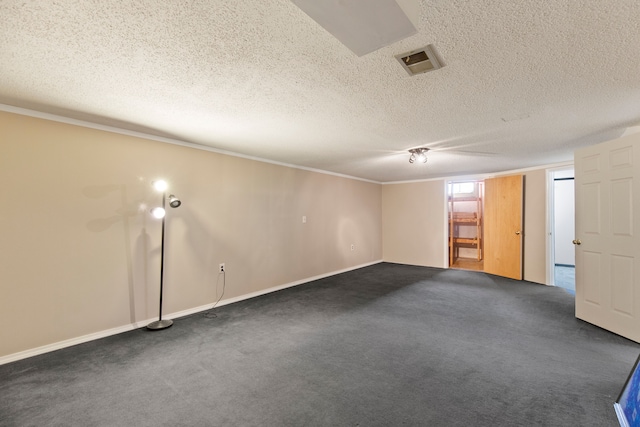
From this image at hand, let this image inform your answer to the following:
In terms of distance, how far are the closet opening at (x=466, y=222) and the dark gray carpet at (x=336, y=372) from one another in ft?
12.7

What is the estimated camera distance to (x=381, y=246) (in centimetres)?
759

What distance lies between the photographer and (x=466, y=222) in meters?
7.59

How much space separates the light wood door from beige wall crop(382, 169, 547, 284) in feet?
0.48

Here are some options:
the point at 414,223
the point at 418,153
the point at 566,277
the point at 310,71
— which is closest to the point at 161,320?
the point at 310,71

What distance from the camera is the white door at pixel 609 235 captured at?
2.72 meters

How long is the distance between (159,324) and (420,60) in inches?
145

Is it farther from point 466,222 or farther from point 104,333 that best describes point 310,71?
point 466,222

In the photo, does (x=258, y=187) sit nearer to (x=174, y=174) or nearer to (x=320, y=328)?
(x=174, y=174)

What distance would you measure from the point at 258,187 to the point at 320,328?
247cm

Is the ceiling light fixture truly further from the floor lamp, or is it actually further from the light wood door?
the floor lamp

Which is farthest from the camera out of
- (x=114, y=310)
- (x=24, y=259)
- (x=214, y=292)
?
(x=214, y=292)

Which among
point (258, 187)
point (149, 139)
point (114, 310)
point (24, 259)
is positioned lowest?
point (114, 310)

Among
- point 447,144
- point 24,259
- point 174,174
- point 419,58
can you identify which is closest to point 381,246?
point 447,144

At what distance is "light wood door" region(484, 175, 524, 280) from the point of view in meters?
5.42
